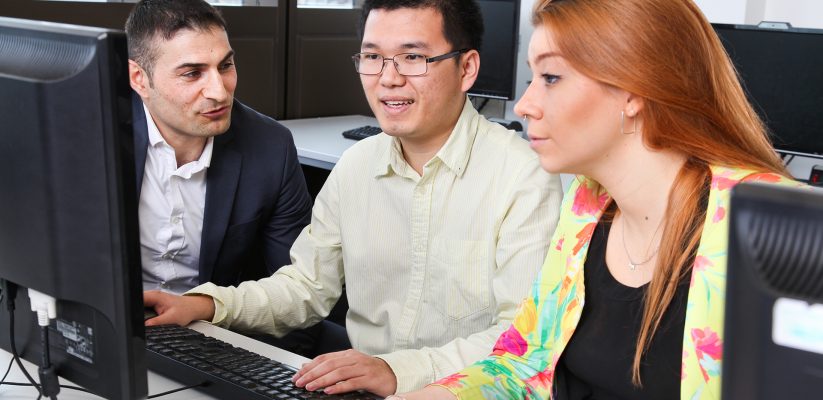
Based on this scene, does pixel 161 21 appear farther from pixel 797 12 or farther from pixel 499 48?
pixel 797 12

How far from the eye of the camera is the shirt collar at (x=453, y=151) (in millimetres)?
1766

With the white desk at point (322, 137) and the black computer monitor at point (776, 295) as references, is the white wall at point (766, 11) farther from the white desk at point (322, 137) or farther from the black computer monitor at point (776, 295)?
the black computer monitor at point (776, 295)

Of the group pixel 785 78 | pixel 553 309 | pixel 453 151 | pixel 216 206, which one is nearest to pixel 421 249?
pixel 453 151

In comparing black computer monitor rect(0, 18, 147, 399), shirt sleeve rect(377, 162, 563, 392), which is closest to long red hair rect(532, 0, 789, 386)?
shirt sleeve rect(377, 162, 563, 392)

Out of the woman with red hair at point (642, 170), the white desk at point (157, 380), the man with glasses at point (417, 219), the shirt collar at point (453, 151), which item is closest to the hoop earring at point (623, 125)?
the woman with red hair at point (642, 170)

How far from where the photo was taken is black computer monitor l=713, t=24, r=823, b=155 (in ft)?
9.04

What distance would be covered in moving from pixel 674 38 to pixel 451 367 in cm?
64

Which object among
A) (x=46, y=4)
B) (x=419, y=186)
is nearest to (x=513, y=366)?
(x=419, y=186)

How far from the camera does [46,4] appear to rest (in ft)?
10.1

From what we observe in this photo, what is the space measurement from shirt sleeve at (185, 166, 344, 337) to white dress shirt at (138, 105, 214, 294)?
0.99ft

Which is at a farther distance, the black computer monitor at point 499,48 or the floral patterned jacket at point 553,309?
the black computer monitor at point 499,48

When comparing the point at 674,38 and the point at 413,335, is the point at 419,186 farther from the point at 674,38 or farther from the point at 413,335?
the point at 674,38

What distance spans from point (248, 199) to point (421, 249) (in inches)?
19.8

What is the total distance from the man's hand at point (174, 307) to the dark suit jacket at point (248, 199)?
0.38 meters
